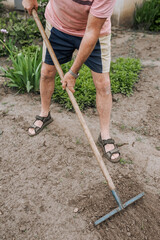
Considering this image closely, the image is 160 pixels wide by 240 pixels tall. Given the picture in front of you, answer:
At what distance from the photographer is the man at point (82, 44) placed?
169 centimetres

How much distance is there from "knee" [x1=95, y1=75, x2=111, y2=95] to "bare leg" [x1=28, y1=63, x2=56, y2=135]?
51cm

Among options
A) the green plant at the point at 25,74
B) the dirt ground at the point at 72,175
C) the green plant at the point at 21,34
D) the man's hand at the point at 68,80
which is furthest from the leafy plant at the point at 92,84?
the green plant at the point at 21,34

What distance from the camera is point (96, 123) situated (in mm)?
2934

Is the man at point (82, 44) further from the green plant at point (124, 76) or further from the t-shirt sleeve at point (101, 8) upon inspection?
the green plant at point (124, 76)

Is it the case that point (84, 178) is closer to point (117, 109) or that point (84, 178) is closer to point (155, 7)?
point (117, 109)

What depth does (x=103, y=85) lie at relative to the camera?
2.24 meters

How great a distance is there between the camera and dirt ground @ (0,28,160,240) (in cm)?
183

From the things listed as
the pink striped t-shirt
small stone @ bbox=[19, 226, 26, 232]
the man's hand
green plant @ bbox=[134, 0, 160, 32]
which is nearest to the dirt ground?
small stone @ bbox=[19, 226, 26, 232]

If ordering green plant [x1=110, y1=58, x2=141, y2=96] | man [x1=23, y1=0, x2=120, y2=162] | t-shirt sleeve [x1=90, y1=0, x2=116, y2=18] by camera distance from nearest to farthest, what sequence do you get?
t-shirt sleeve [x1=90, y1=0, x2=116, y2=18] < man [x1=23, y1=0, x2=120, y2=162] < green plant [x1=110, y1=58, x2=141, y2=96]

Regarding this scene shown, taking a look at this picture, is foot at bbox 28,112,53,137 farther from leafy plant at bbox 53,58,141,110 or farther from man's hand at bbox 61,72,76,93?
man's hand at bbox 61,72,76,93

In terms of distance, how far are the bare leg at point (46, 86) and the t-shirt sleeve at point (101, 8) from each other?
91 cm

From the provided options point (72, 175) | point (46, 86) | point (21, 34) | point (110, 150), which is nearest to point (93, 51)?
point (46, 86)

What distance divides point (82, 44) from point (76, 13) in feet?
1.04

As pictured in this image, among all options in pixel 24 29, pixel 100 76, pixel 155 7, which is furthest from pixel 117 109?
pixel 155 7
